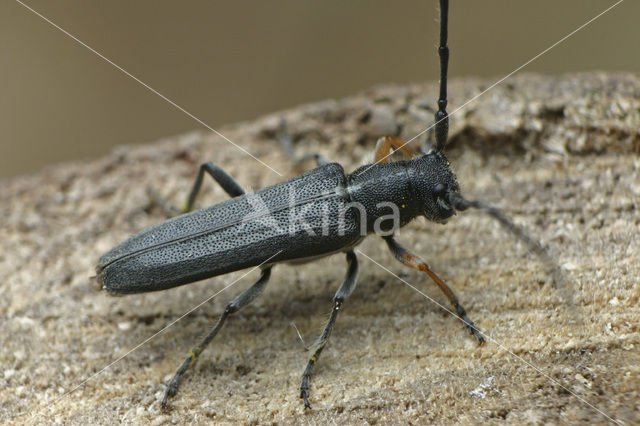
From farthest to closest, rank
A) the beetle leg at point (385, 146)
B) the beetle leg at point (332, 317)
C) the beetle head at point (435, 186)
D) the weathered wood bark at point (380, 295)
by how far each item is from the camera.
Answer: the beetle leg at point (385, 146)
the beetle head at point (435, 186)
the beetle leg at point (332, 317)
the weathered wood bark at point (380, 295)

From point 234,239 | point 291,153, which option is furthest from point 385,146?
point 234,239

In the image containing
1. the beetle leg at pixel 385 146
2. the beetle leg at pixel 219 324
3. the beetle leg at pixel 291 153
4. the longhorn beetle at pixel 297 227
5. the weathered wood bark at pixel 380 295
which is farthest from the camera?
the beetle leg at pixel 291 153

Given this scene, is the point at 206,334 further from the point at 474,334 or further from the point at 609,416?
the point at 609,416

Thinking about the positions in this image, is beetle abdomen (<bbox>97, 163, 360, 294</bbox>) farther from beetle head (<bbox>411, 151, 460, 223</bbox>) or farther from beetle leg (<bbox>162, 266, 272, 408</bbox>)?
beetle head (<bbox>411, 151, 460, 223</bbox>)

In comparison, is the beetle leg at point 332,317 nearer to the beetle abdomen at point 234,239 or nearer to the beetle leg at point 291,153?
the beetle abdomen at point 234,239

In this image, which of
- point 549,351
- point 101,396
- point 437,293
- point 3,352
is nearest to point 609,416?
point 549,351

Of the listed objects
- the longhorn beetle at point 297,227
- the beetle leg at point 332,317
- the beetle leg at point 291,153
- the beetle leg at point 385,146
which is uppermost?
the beetle leg at point 291,153

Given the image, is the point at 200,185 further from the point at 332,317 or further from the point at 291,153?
the point at 332,317

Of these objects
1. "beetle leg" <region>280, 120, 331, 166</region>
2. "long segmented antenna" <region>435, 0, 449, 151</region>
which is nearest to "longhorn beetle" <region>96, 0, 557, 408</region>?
"long segmented antenna" <region>435, 0, 449, 151</region>

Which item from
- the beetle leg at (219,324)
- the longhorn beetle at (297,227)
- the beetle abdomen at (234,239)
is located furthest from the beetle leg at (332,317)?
the beetle leg at (219,324)
